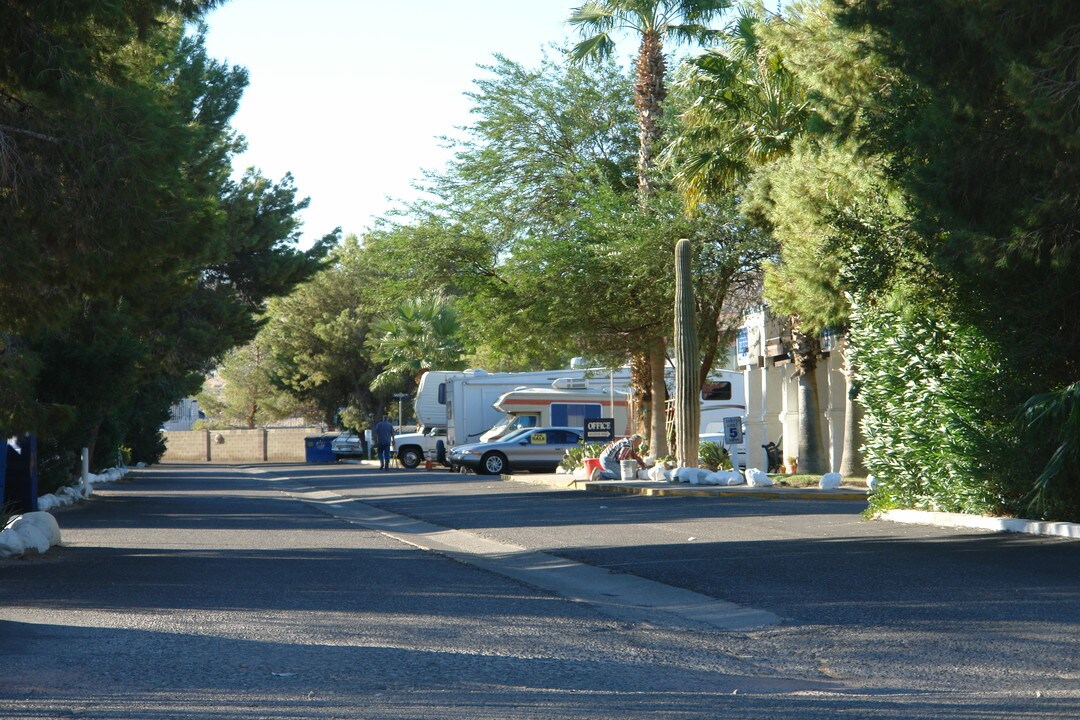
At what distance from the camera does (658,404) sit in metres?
30.8

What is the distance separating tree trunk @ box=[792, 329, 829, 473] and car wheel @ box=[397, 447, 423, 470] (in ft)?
74.7

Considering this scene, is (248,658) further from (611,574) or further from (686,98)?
(686,98)

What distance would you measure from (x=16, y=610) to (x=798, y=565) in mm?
6613

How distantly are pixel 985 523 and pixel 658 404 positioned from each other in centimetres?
1693

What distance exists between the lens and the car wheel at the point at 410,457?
153ft

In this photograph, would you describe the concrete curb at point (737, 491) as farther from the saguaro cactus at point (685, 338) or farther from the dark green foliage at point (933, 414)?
the dark green foliage at point (933, 414)

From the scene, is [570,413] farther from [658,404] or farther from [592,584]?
[592,584]

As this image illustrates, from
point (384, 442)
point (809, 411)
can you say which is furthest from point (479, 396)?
point (809, 411)

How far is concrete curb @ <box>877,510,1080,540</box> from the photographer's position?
42.0 feet

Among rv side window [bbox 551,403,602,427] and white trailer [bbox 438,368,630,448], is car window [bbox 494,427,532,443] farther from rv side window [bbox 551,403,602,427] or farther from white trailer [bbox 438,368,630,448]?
white trailer [bbox 438,368,630,448]

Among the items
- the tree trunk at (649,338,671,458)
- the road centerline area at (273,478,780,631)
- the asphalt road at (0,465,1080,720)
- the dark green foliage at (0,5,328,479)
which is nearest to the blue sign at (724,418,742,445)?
the tree trunk at (649,338,671,458)

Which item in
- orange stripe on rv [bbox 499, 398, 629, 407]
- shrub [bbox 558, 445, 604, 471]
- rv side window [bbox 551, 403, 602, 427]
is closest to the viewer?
shrub [bbox 558, 445, 604, 471]

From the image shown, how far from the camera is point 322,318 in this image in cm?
6725

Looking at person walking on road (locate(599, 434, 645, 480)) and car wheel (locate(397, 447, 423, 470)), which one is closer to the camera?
person walking on road (locate(599, 434, 645, 480))
